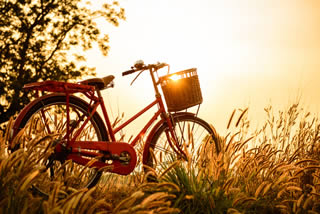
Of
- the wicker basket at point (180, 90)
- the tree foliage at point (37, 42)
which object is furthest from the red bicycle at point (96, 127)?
the tree foliage at point (37, 42)

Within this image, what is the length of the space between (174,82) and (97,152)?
1103 millimetres

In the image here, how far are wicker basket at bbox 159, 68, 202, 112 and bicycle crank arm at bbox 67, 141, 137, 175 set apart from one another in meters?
0.69

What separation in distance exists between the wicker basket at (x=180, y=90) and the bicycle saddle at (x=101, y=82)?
1.90ft

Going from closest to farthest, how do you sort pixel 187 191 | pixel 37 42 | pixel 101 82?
pixel 187 191
pixel 101 82
pixel 37 42

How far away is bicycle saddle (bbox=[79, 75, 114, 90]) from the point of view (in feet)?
11.9

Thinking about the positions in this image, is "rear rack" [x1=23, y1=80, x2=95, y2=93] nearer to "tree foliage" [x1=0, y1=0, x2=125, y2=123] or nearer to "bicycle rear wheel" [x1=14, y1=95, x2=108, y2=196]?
"bicycle rear wheel" [x1=14, y1=95, x2=108, y2=196]

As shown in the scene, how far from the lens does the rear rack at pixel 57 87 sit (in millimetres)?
3328

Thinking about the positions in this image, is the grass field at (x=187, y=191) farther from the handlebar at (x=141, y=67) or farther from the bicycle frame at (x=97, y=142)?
the handlebar at (x=141, y=67)

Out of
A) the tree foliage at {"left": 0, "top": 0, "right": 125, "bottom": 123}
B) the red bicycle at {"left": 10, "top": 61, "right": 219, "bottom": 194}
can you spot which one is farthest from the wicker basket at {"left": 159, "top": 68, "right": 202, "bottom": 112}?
the tree foliage at {"left": 0, "top": 0, "right": 125, "bottom": 123}

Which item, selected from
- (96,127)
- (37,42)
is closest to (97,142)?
(96,127)

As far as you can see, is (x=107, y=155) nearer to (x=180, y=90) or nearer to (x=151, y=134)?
(x=151, y=134)

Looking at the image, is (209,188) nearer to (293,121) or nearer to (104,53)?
(293,121)

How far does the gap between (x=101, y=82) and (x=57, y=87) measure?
45 cm

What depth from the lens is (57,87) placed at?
3416mm
